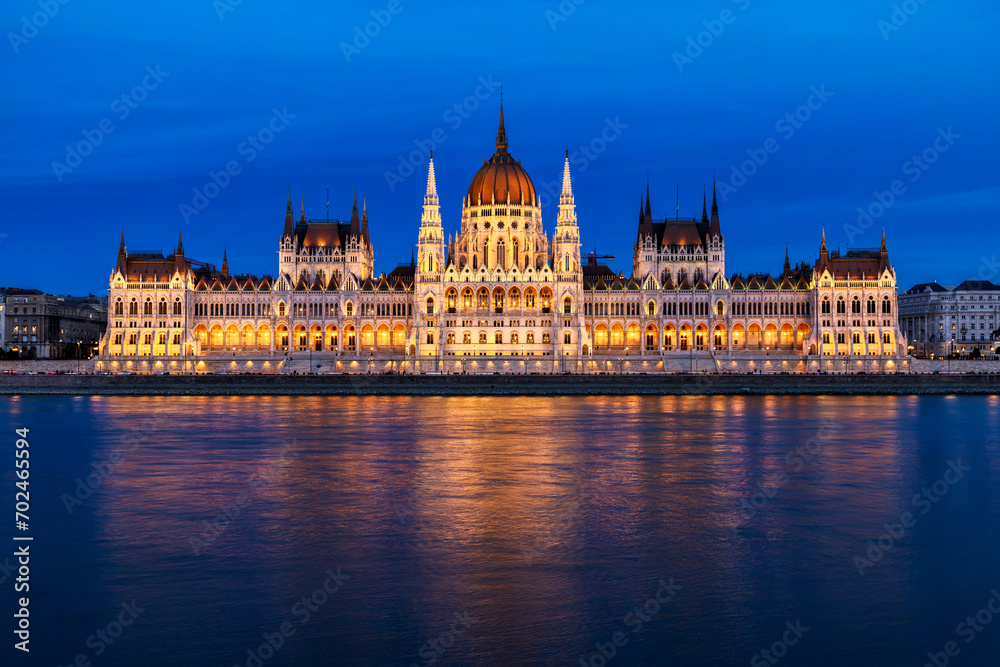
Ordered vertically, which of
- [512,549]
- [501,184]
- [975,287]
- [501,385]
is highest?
[501,184]

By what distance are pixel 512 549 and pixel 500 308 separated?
86.2m

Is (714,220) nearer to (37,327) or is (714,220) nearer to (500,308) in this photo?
(500,308)

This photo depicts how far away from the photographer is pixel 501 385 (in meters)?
89.7

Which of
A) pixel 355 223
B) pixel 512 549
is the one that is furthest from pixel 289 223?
pixel 512 549

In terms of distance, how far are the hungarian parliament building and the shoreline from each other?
37.3 ft

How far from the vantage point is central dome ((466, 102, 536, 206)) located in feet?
383

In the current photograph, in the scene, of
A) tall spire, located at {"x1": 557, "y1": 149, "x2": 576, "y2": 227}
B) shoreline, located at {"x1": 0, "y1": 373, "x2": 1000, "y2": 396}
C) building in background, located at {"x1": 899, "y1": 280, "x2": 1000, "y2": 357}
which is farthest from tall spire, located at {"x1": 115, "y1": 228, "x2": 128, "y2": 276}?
building in background, located at {"x1": 899, "y1": 280, "x2": 1000, "y2": 357}

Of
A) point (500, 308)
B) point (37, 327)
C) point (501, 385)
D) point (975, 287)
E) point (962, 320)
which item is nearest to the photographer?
point (501, 385)

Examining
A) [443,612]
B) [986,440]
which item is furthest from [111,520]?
[986,440]

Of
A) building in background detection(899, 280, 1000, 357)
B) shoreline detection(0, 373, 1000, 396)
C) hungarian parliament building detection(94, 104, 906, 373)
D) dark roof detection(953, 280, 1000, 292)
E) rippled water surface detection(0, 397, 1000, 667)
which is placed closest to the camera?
rippled water surface detection(0, 397, 1000, 667)

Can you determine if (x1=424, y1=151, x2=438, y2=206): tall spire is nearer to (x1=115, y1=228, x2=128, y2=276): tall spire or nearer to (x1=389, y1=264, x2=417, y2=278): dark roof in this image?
(x1=389, y1=264, x2=417, y2=278): dark roof

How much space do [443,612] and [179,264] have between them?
347 feet

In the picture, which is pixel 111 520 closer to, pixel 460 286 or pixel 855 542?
pixel 855 542

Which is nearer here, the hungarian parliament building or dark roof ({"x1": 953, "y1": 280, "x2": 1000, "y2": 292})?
the hungarian parliament building
